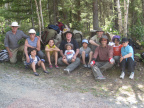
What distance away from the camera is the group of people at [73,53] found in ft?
20.3

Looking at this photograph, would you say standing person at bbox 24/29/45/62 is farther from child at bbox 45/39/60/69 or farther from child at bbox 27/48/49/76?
child at bbox 27/48/49/76

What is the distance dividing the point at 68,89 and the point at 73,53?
7.19ft

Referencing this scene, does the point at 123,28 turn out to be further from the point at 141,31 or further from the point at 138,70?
the point at 138,70

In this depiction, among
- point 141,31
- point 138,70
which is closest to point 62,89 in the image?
point 138,70

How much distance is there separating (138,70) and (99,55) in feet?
5.84

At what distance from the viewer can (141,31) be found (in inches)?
329

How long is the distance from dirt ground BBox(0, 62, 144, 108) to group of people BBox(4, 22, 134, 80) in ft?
1.08

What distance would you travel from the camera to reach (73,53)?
703 centimetres

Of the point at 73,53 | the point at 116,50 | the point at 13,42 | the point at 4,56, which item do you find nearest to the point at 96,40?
the point at 116,50

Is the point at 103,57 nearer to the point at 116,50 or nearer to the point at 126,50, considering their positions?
the point at 116,50

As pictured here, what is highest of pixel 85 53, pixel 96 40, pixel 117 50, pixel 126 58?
pixel 96 40

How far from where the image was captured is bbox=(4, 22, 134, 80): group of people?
6195 mm

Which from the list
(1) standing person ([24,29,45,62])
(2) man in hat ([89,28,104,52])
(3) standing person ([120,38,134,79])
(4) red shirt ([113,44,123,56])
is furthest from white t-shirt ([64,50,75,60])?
(3) standing person ([120,38,134,79])

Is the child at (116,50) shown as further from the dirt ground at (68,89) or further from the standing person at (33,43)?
the standing person at (33,43)
